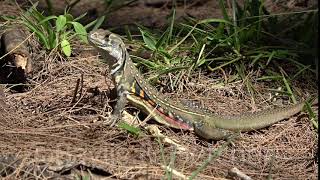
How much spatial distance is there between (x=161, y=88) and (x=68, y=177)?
177 cm

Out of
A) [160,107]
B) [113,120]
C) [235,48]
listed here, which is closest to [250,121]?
[160,107]

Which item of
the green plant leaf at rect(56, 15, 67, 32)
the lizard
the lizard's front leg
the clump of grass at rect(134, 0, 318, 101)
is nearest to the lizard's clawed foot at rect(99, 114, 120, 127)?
the lizard's front leg

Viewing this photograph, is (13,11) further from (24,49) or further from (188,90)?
(188,90)

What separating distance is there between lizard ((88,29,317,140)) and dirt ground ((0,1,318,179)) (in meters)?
0.08

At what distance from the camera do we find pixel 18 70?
523 centimetres

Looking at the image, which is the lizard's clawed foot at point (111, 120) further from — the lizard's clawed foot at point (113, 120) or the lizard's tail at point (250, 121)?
the lizard's tail at point (250, 121)

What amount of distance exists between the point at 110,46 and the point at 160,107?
1.92 ft

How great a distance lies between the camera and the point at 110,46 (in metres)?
4.91

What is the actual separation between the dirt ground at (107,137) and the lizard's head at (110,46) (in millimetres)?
291

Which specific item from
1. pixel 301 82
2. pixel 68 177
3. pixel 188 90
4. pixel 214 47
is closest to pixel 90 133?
pixel 68 177

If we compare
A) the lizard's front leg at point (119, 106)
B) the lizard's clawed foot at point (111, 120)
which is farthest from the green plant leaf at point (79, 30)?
the lizard's clawed foot at point (111, 120)

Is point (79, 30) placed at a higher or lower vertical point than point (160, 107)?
higher

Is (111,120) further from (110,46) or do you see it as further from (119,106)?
(110,46)

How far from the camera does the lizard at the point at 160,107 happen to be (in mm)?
4887
